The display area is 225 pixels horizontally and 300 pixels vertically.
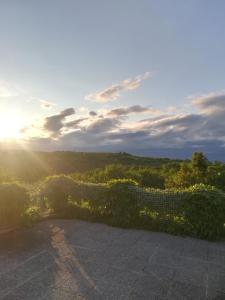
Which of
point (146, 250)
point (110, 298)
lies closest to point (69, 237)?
point (146, 250)

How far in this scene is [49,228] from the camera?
34.8 ft

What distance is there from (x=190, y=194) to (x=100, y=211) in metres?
3.15

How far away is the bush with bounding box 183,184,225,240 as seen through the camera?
9773mm

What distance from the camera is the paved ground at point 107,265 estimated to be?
631 centimetres

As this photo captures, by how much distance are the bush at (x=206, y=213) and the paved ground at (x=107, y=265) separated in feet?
1.65

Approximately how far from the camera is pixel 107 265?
7.52 metres

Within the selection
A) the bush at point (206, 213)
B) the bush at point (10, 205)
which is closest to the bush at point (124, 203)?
the bush at point (206, 213)

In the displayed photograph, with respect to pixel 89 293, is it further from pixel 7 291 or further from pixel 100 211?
pixel 100 211

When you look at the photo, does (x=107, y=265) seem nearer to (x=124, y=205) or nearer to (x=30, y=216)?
(x=124, y=205)

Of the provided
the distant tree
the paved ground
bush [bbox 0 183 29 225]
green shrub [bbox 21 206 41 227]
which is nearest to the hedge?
the paved ground

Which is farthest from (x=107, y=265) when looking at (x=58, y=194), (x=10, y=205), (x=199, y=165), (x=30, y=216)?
(x=199, y=165)

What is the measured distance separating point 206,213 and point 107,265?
3756 mm

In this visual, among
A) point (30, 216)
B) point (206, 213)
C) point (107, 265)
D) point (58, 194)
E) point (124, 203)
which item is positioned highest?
point (58, 194)

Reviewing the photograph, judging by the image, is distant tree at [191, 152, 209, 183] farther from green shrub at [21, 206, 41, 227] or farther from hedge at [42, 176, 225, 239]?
green shrub at [21, 206, 41, 227]
